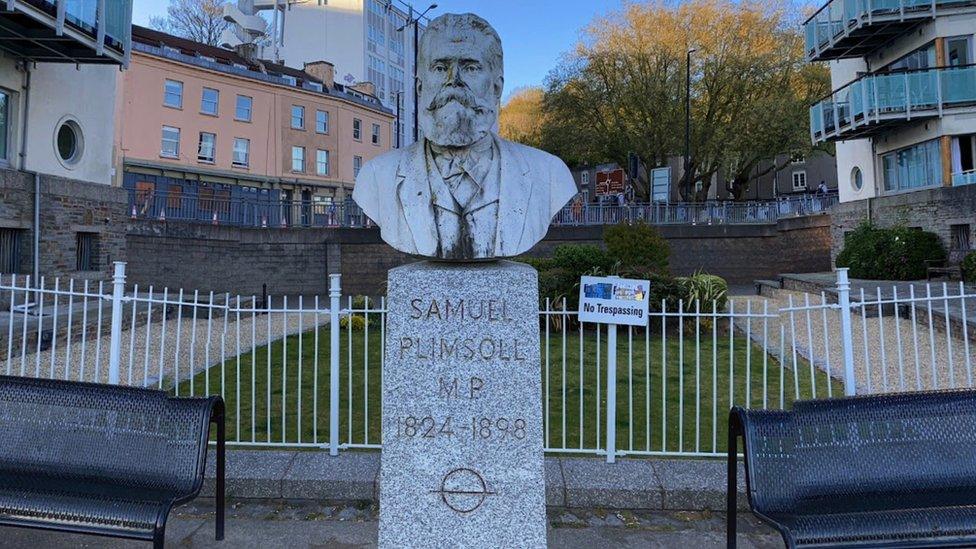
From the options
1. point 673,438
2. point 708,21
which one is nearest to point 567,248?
point 673,438

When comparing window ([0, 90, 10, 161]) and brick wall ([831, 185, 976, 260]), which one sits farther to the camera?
brick wall ([831, 185, 976, 260])

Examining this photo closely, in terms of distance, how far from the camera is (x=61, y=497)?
3.04 m

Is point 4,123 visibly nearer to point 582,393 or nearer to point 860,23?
point 582,393

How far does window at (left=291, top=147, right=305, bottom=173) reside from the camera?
119ft

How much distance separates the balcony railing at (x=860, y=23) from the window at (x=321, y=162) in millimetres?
27457

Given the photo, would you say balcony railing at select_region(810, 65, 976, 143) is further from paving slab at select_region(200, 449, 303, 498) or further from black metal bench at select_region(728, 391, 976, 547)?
paving slab at select_region(200, 449, 303, 498)

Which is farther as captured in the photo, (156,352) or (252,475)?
(156,352)

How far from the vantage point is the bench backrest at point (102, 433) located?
3.39 meters

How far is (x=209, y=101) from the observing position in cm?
3297

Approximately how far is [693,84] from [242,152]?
85.3ft

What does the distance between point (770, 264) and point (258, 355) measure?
21.2 meters

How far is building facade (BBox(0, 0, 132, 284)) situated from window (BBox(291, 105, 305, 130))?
22455 millimetres

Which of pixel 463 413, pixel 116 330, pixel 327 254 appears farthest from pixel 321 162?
pixel 463 413

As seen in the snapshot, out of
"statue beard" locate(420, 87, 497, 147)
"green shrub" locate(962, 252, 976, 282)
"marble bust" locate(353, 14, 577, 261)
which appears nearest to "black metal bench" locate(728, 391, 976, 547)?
"marble bust" locate(353, 14, 577, 261)
